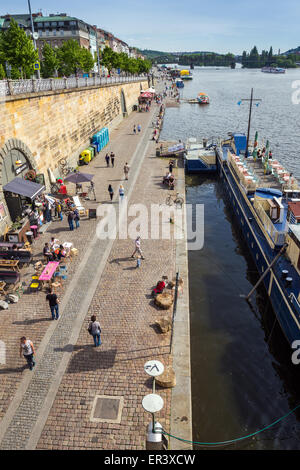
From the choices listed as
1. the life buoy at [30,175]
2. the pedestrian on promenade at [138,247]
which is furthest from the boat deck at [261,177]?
the life buoy at [30,175]

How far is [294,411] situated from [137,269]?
9.36 m

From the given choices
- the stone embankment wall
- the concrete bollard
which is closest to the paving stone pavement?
the concrete bollard

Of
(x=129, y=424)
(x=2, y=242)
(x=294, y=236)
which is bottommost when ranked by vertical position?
(x=129, y=424)

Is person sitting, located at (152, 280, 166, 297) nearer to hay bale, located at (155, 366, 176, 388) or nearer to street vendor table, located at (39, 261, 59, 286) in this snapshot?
hay bale, located at (155, 366, 176, 388)

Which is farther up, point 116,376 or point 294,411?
point 116,376

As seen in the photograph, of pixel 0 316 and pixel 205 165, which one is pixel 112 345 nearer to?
pixel 0 316

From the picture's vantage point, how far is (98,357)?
40.1ft

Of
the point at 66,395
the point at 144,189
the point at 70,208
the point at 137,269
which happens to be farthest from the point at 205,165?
the point at 66,395

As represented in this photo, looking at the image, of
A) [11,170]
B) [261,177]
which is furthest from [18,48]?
[261,177]

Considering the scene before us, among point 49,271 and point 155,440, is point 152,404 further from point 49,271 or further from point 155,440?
point 49,271

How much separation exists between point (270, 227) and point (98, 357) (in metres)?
10.8

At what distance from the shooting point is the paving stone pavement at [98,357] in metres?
9.67

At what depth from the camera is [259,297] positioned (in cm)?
1703

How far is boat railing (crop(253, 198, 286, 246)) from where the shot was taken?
16.3m
